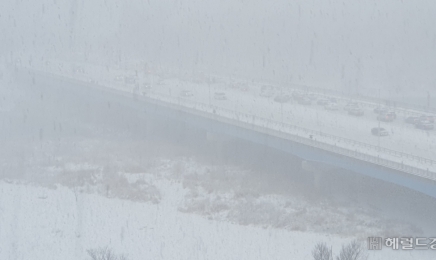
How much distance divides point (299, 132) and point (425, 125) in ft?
23.9

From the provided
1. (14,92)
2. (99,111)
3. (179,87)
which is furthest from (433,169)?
(14,92)

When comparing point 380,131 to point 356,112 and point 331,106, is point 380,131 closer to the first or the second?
point 356,112

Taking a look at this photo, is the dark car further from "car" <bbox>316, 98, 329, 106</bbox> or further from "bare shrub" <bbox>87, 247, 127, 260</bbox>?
"bare shrub" <bbox>87, 247, 127, 260</bbox>

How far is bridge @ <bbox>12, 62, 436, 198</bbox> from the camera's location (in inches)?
717

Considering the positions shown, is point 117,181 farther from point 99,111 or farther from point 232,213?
point 99,111

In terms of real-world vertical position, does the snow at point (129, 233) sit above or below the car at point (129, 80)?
below

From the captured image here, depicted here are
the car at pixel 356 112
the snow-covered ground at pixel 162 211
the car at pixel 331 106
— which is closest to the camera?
the snow-covered ground at pixel 162 211

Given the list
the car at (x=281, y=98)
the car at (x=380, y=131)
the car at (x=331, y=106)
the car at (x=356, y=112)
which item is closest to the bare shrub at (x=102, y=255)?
the car at (x=380, y=131)

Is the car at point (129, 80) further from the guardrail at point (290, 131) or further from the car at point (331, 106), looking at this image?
the car at point (331, 106)

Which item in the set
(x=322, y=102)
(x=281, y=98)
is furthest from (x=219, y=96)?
(x=322, y=102)

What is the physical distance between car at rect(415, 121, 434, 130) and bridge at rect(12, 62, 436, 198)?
Result: 842 mm

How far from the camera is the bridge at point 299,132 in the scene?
59.8 feet

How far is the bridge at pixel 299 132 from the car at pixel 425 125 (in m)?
0.84

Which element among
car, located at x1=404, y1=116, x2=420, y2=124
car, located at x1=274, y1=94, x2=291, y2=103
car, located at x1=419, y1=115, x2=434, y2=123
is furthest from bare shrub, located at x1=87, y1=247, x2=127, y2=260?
car, located at x1=274, y1=94, x2=291, y2=103
